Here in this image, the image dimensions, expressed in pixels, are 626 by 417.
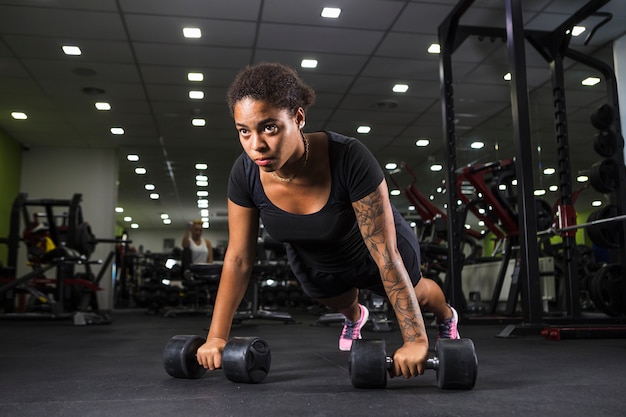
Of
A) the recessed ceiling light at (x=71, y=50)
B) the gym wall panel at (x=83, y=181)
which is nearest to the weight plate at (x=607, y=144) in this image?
the recessed ceiling light at (x=71, y=50)

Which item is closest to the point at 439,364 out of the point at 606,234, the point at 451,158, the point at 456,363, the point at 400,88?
the point at 456,363

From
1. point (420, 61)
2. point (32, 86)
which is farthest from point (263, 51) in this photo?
point (32, 86)

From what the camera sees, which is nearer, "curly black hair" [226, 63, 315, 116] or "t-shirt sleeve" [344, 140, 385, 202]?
"curly black hair" [226, 63, 315, 116]

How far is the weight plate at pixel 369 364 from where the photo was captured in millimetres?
1196

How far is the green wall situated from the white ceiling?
17cm

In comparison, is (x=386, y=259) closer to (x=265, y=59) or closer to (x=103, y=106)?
(x=265, y=59)

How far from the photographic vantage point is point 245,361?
128 centimetres

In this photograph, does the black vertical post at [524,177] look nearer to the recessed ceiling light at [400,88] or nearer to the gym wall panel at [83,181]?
the recessed ceiling light at [400,88]

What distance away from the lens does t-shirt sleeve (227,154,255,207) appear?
1.45m

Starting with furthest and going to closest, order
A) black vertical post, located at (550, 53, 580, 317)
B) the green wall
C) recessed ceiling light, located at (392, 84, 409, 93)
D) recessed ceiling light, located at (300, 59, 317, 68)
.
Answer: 1. the green wall
2. recessed ceiling light, located at (392, 84, 409, 93)
3. recessed ceiling light, located at (300, 59, 317, 68)
4. black vertical post, located at (550, 53, 580, 317)

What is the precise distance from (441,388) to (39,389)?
36.2 inches

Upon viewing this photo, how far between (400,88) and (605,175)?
2.64 meters

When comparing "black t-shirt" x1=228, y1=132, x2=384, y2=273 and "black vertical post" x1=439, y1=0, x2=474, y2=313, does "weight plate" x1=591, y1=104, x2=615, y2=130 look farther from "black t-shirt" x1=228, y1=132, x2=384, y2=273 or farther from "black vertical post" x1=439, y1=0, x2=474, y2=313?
"black t-shirt" x1=228, y1=132, x2=384, y2=273

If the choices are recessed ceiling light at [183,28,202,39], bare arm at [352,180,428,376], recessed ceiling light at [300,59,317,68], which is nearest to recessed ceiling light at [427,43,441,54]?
recessed ceiling light at [300,59,317,68]
